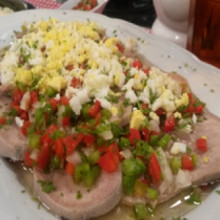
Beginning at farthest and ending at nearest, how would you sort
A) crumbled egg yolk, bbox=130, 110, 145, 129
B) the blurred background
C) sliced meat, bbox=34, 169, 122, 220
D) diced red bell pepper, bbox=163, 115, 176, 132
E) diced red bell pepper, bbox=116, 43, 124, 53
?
the blurred background
diced red bell pepper, bbox=116, 43, 124, 53
diced red bell pepper, bbox=163, 115, 176, 132
crumbled egg yolk, bbox=130, 110, 145, 129
sliced meat, bbox=34, 169, 122, 220

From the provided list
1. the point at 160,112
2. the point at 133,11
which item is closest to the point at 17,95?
the point at 160,112

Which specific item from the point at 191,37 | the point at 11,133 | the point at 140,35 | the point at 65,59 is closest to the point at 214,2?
the point at 191,37

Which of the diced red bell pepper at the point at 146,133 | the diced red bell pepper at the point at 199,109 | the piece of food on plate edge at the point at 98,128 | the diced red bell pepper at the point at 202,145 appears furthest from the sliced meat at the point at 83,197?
the diced red bell pepper at the point at 199,109

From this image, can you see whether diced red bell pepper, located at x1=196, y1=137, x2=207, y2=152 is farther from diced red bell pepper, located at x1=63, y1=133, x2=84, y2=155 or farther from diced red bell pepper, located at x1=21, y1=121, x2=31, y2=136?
diced red bell pepper, located at x1=21, y1=121, x2=31, y2=136

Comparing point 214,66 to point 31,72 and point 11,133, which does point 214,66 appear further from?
point 11,133

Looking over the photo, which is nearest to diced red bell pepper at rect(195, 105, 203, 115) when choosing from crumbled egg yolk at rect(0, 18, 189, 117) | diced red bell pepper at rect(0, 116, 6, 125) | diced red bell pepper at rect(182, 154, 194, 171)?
crumbled egg yolk at rect(0, 18, 189, 117)

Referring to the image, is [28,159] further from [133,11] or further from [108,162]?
[133,11]

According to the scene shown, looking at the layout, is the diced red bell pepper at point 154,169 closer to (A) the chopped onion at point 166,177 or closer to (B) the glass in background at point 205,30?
(A) the chopped onion at point 166,177
